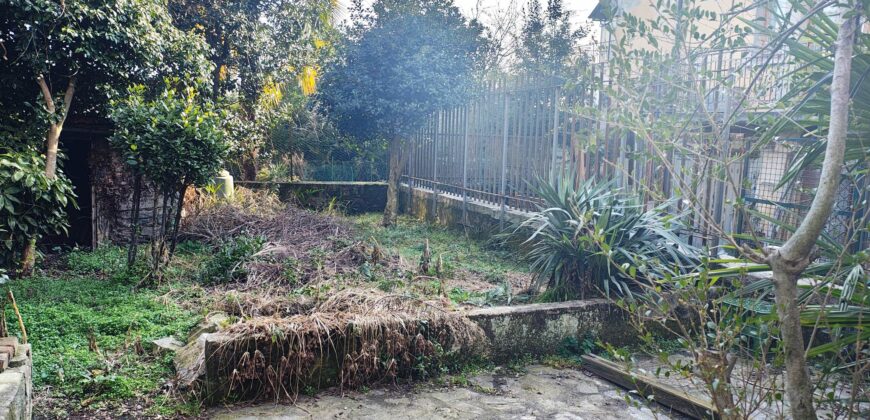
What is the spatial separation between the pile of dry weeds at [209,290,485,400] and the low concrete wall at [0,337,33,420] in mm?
979

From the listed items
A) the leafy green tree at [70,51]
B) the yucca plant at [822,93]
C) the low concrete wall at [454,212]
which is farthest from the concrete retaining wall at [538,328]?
the leafy green tree at [70,51]

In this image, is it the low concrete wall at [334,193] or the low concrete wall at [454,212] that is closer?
the low concrete wall at [454,212]

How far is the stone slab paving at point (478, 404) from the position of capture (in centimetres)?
364

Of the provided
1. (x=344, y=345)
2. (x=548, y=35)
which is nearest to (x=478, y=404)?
(x=344, y=345)

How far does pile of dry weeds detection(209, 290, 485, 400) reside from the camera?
12.2 feet

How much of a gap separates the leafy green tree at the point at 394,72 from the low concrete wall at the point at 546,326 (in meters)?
5.68

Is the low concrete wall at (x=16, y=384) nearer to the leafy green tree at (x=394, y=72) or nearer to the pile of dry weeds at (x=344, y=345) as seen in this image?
the pile of dry weeds at (x=344, y=345)

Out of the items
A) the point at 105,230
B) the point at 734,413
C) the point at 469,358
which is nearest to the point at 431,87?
the point at 105,230

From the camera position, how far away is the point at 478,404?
3.84 metres

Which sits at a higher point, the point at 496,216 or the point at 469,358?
the point at 496,216

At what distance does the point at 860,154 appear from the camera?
269 centimetres

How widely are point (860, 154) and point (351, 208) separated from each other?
34.9ft

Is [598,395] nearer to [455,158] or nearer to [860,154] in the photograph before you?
[860,154]

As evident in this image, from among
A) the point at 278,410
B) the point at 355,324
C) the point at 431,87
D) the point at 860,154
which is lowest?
the point at 278,410
